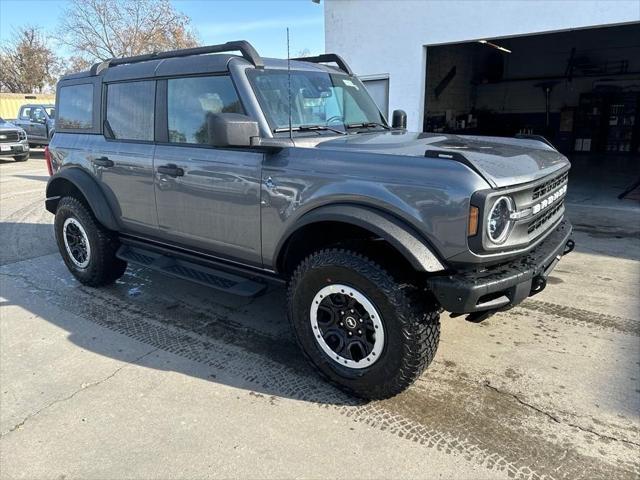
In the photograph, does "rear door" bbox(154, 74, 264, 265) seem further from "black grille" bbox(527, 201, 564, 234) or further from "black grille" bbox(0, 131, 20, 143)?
"black grille" bbox(0, 131, 20, 143)

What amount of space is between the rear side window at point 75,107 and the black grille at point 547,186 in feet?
13.1

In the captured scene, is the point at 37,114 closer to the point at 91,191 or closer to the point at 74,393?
the point at 91,191

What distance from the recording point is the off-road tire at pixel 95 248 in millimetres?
4539

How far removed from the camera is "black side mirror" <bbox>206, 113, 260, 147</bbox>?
9.26 ft

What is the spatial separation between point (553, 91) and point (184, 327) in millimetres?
19995

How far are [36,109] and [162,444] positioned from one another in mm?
21175

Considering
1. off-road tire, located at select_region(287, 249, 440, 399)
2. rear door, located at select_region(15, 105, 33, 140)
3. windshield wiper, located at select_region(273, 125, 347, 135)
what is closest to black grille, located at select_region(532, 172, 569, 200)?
off-road tire, located at select_region(287, 249, 440, 399)

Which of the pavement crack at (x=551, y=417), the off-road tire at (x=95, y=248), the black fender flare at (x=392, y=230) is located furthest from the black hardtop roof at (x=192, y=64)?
the pavement crack at (x=551, y=417)

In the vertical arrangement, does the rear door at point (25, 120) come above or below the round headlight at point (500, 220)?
above

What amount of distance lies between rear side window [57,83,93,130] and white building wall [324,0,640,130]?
6.17m

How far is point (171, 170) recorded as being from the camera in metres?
3.69

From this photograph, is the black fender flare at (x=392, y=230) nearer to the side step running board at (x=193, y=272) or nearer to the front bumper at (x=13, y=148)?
the side step running board at (x=193, y=272)

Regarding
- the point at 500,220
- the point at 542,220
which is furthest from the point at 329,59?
the point at 500,220

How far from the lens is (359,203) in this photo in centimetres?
273
